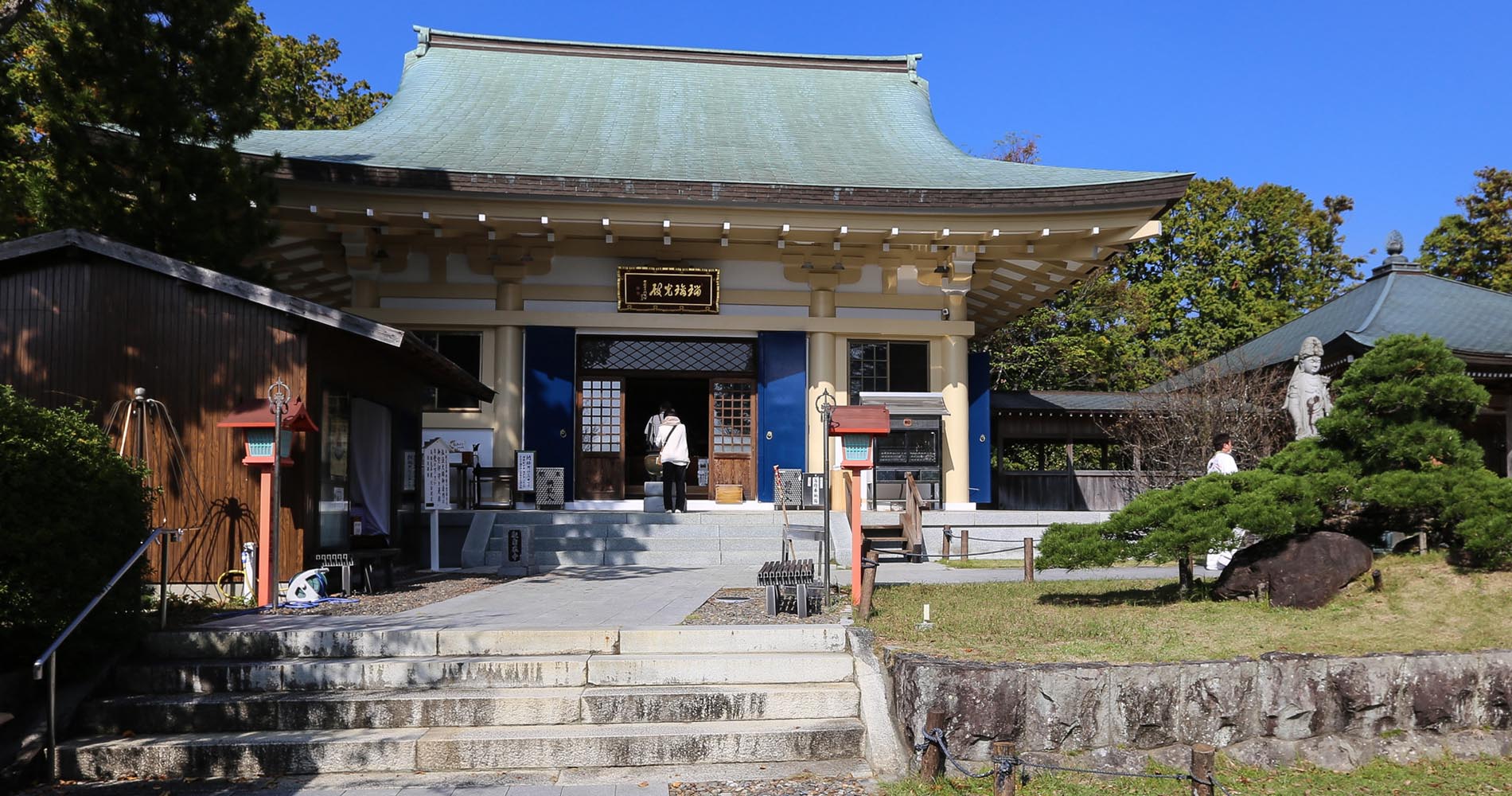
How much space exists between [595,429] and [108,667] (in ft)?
31.2

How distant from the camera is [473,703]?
640 centimetres

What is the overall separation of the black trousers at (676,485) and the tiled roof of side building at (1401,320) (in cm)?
1085

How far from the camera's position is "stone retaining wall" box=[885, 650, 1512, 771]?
5.84m

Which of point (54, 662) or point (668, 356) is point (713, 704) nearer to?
point (54, 662)

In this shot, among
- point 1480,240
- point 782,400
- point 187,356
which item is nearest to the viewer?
point 187,356

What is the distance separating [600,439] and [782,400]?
2.94 m

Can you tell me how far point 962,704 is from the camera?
5840 mm

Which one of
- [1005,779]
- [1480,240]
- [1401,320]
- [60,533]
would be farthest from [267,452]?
[1480,240]

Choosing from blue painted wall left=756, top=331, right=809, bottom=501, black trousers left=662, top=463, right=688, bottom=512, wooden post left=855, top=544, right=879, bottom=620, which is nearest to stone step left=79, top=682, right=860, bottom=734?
wooden post left=855, top=544, right=879, bottom=620

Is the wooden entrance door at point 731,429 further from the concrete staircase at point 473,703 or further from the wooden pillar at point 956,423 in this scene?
the concrete staircase at point 473,703

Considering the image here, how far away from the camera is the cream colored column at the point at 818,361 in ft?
51.5

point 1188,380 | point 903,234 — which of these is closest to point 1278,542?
point 903,234

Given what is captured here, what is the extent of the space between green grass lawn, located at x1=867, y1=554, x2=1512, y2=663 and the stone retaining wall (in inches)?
12.6

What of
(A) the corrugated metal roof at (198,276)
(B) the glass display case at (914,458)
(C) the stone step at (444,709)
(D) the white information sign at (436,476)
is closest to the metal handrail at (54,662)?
(C) the stone step at (444,709)
